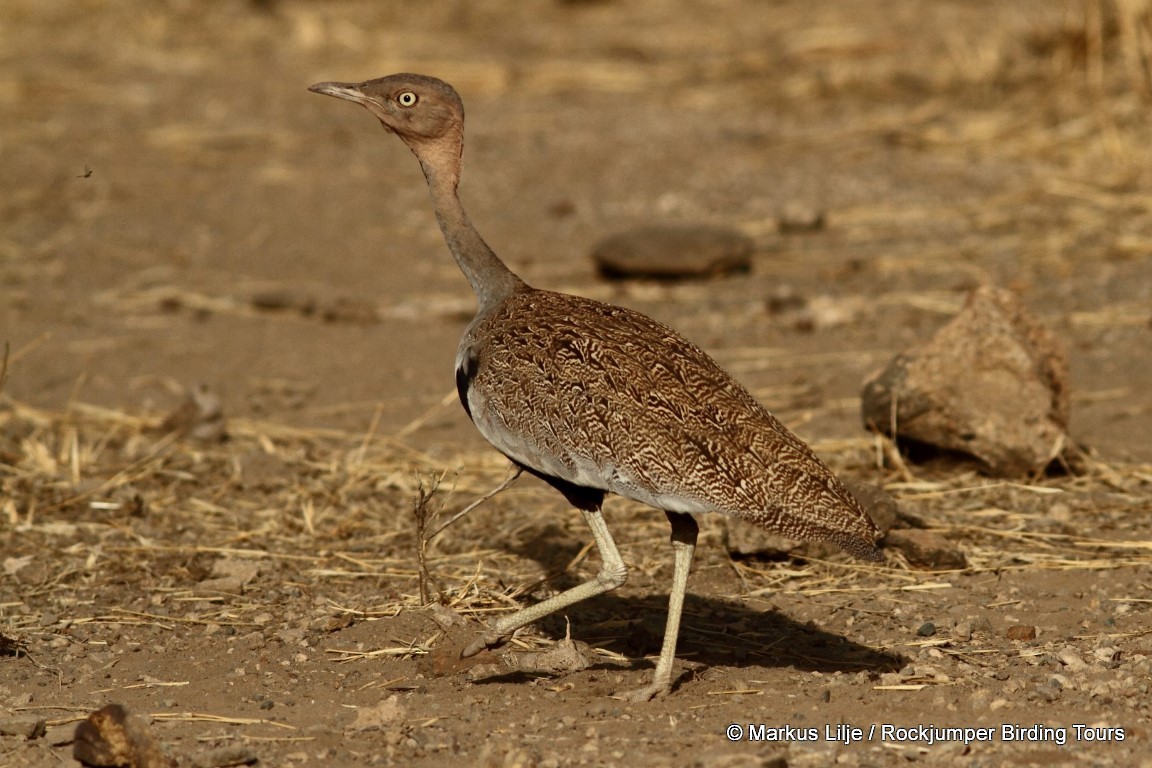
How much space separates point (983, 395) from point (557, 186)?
5.59m

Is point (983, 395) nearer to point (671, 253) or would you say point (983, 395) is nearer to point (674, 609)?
point (674, 609)

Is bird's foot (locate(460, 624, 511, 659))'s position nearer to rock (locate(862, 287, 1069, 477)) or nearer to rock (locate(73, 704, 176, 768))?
rock (locate(73, 704, 176, 768))

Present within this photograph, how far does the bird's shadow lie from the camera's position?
4508 mm

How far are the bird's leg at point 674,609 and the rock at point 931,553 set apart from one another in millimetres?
1210

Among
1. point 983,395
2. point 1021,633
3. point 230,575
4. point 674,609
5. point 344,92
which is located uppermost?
point 344,92

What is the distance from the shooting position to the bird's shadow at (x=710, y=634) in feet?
14.8

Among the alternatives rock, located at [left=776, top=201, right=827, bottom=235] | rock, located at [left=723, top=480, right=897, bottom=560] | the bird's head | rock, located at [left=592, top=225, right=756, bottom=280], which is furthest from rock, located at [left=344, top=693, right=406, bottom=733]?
rock, located at [left=776, top=201, right=827, bottom=235]

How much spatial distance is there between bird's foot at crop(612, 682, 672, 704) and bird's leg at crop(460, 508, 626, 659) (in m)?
0.32

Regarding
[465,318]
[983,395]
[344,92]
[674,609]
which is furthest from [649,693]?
[465,318]

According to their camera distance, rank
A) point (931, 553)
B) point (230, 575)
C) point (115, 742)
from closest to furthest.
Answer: point (115, 742) < point (931, 553) < point (230, 575)

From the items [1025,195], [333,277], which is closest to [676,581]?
[333,277]

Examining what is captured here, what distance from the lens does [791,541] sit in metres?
5.16

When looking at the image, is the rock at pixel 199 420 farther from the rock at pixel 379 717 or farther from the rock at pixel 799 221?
the rock at pixel 799 221

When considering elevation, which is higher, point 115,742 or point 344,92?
point 344,92
